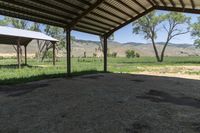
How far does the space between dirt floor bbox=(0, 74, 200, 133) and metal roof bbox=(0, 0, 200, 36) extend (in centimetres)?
364

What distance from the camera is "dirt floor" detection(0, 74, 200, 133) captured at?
5820 mm

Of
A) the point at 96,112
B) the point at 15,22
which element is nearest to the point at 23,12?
the point at 96,112

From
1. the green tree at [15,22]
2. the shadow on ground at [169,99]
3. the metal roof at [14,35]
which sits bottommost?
the shadow on ground at [169,99]

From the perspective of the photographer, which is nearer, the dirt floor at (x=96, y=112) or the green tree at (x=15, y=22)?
the dirt floor at (x=96, y=112)

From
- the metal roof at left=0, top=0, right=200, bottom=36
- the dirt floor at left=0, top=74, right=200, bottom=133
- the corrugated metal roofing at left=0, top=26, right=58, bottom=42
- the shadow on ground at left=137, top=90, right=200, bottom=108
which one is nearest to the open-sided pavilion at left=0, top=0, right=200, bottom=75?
the metal roof at left=0, top=0, right=200, bottom=36

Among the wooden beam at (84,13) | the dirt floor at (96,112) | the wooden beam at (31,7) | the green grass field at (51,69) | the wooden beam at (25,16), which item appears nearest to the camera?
the dirt floor at (96,112)

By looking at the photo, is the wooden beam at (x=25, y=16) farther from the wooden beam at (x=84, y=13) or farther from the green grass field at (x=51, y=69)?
the green grass field at (x=51, y=69)

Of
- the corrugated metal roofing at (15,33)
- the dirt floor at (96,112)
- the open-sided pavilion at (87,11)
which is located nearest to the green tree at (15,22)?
the corrugated metal roofing at (15,33)

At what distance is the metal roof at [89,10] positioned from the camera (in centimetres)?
1160

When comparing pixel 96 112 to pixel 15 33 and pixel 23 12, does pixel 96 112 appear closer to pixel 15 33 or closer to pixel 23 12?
pixel 23 12

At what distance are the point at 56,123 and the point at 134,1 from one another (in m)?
11.1

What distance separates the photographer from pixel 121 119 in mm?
6375

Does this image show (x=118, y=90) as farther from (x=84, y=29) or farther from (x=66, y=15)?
(x=84, y=29)

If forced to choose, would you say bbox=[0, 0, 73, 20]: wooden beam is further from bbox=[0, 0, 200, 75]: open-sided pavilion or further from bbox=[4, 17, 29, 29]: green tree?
bbox=[4, 17, 29, 29]: green tree
